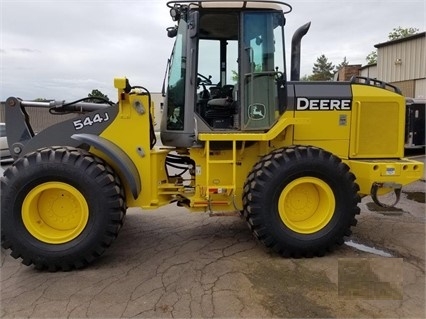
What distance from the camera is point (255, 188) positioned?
4.16 meters

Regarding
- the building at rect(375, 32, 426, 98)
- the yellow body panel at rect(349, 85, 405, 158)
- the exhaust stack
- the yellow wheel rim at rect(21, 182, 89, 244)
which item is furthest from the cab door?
the building at rect(375, 32, 426, 98)

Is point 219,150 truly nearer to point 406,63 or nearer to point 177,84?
point 177,84

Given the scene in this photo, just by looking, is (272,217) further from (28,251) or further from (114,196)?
(28,251)

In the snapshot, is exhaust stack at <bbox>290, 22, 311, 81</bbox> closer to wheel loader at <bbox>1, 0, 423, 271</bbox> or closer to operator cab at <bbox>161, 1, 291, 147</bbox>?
wheel loader at <bbox>1, 0, 423, 271</bbox>

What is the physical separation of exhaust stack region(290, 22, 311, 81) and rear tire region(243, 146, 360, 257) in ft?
3.72

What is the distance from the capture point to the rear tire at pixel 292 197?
164 inches

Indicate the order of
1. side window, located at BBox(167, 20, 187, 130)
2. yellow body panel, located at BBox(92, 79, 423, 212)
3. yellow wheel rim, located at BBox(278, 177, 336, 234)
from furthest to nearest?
side window, located at BBox(167, 20, 187, 130), yellow body panel, located at BBox(92, 79, 423, 212), yellow wheel rim, located at BBox(278, 177, 336, 234)

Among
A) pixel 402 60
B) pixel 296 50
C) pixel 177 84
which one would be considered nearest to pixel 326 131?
pixel 296 50

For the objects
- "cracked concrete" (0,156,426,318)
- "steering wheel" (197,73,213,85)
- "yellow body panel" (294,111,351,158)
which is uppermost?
"steering wheel" (197,73,213,85)

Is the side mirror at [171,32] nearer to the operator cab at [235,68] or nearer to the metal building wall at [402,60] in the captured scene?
the operator cab at [235,68]

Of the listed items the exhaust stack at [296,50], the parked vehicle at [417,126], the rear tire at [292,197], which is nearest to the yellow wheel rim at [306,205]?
the rear tire at [292,197]

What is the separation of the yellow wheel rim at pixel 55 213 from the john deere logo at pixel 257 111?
2.04 meters

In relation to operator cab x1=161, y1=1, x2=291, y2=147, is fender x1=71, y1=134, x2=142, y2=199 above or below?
below

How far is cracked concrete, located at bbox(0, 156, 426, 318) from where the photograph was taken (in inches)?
128
